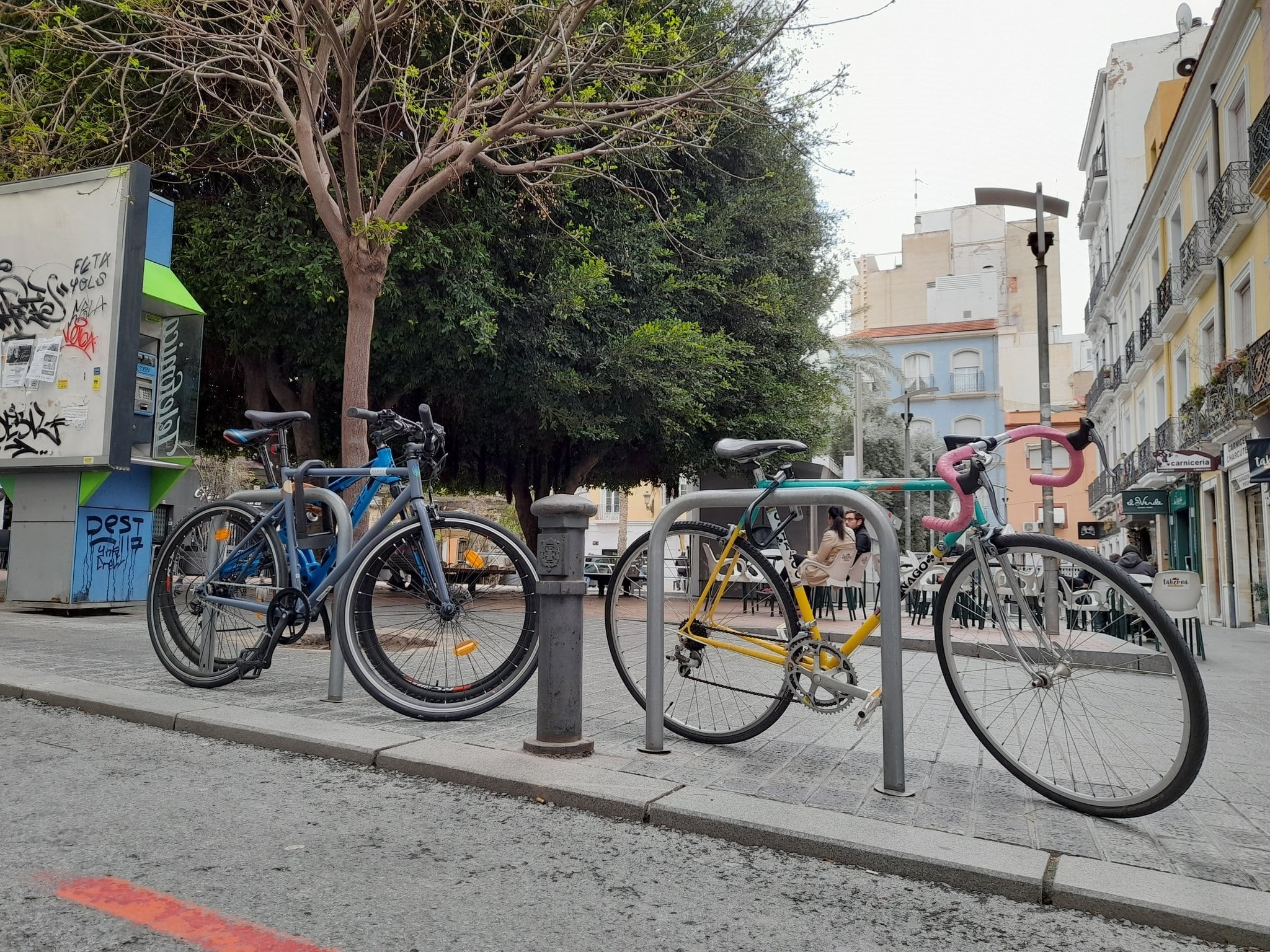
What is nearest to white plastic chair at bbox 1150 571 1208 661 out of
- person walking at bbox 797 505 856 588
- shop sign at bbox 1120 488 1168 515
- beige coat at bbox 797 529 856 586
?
person walking at bbox 797 505 856 588

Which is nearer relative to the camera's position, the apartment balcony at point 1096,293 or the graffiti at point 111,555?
the graffiti at point 111,555

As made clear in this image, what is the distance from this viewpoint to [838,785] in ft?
12.4

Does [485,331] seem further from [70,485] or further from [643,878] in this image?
[643,878]

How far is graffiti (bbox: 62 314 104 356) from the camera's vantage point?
1008 cm

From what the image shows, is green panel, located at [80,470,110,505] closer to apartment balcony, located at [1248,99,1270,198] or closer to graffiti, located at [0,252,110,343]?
graffiti, located at [0,252,110,343]

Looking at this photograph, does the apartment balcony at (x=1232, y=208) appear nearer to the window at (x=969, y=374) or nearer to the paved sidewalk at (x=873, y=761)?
the paved sidewalk at (x=873, y=761)

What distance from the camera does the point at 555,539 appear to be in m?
4.12

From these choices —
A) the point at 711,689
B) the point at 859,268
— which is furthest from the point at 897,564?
the point at 859,268

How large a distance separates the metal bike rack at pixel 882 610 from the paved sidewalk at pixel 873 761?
13 centimetres

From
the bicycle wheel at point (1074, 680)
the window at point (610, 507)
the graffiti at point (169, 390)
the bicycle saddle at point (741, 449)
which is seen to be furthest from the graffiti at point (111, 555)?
the window at point (610, 507)

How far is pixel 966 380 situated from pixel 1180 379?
34296 millimetres

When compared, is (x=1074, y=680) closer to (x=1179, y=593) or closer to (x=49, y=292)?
(x=1179, y=593)

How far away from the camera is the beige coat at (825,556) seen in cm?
457

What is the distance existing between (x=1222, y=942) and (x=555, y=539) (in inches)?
101
